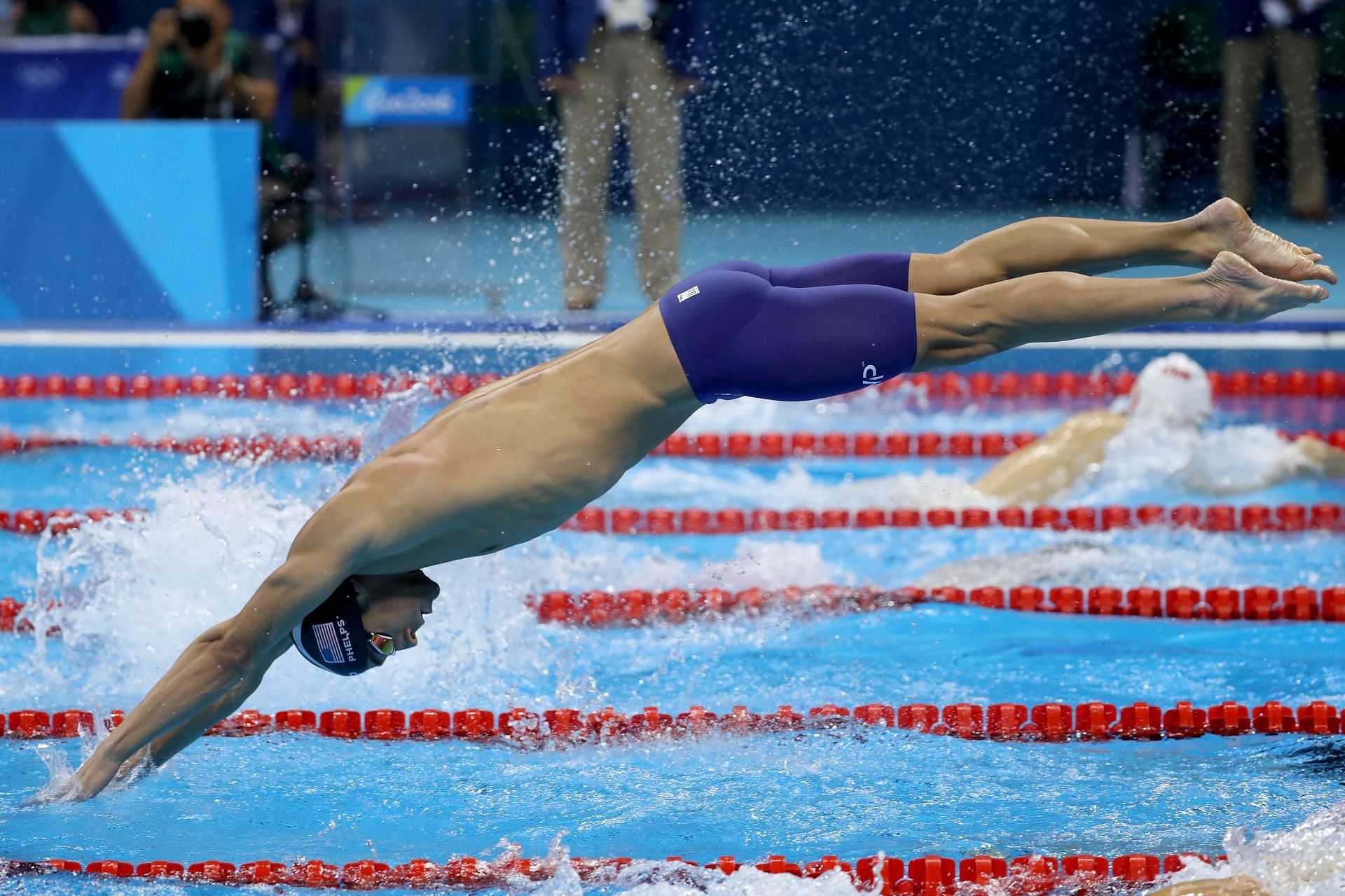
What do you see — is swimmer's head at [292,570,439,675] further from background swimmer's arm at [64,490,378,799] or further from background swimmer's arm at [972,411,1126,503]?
background swimmer's arm at [972,411,1126,503]

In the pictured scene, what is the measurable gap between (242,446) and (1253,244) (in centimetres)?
344

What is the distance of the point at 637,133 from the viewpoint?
6.50 m

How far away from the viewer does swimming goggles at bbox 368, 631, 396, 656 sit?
2512 millimetres

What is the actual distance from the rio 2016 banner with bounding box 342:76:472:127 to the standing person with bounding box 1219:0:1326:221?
152 inches

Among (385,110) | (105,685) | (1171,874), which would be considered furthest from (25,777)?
(385,110)

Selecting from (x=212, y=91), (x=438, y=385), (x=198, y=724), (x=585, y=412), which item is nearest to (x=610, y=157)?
(x=438, y=385)

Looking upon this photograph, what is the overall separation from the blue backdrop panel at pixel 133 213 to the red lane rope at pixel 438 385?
0.49 m

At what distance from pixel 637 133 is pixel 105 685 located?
12.5 ft

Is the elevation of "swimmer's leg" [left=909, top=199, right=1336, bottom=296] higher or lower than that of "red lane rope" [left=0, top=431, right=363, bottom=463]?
higher

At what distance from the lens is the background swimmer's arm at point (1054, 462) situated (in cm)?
449

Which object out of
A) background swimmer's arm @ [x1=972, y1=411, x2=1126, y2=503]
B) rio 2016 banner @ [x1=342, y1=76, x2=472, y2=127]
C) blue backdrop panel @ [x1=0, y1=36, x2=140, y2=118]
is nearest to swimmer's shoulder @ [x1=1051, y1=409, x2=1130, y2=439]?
background swimmer's arm @ [x1=972, y1=411, x2=1126, y2=503]

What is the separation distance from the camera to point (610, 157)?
6633mm

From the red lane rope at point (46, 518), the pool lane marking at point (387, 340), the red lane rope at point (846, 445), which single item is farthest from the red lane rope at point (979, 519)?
the pool lane marking at point (387, 340)

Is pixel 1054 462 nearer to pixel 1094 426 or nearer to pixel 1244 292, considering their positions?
pixel 1094 426
